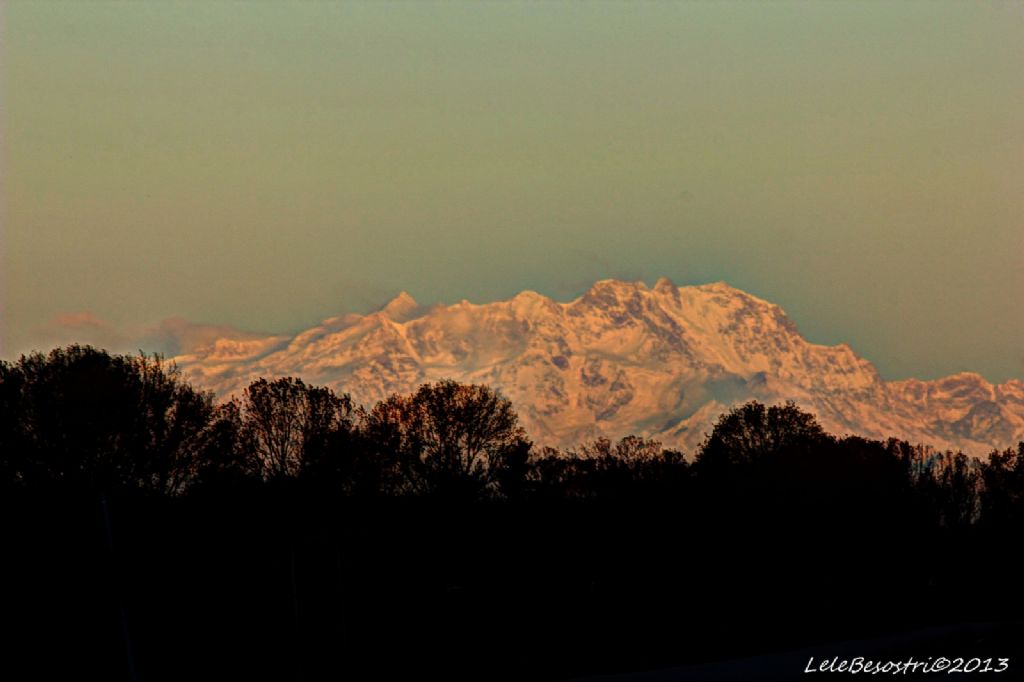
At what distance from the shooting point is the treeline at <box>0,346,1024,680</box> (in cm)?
2370

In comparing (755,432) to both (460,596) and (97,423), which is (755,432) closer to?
(97,423)

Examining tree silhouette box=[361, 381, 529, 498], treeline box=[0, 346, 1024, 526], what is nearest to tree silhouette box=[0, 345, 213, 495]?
treeline box=[0, 346, 1024, 526]

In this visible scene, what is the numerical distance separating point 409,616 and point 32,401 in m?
61.0

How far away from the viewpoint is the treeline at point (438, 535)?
23.7 metres

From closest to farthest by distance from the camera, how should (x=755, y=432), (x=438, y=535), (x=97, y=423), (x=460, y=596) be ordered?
(x=460, y=596) → (x=438, y=535) → (x=97, y=423) → (x=755, y=432)

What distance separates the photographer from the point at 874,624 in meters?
56.5

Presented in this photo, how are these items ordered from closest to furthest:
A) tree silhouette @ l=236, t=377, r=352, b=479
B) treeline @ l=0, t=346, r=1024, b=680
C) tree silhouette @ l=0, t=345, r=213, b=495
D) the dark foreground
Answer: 1. the dark foreground
2. treeline @ l=0, t=346, r=1024, b=680
3. tree silhouette @ l=0, t=345, r=213, b=495
4. tree silhouette @ l=236, t=377, r=352, b=479

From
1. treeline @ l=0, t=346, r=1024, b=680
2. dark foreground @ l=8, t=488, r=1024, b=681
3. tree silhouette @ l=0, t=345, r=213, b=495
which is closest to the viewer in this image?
dark foreground @ l=8, t=488, r=1024, b=681

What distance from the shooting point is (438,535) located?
222 ft

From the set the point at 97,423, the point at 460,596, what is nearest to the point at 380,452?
the point at 97,423

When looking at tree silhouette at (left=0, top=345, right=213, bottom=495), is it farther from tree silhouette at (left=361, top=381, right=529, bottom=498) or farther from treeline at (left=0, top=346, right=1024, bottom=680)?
tree silhouette at (left=361, top=381, right=529, bottom=498)

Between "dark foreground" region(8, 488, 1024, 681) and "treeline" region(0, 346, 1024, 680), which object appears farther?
"treeline" region(0, 346, 1024, 680)

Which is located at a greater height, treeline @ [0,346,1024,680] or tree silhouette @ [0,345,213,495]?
tree silhouette @ [0,345,213,495]

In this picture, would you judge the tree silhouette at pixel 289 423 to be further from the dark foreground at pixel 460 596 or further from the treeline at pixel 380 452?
the dark foreground at pixel 460 596
